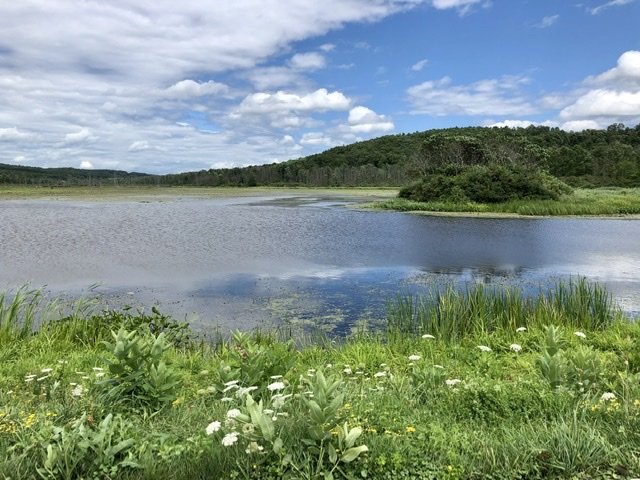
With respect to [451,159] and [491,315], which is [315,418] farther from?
[451,159]

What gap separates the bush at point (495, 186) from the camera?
144ft

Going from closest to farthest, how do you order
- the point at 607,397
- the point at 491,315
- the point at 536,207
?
the point at 607,397 → the point at 491,315 → the point at 536,207

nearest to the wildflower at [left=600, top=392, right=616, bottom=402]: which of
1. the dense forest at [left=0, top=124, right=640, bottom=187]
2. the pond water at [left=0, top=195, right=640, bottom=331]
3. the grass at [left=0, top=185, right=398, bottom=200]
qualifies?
the pond water at [left=0, top=195, right=640, bottom=331]

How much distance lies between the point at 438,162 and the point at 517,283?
61.2 metres

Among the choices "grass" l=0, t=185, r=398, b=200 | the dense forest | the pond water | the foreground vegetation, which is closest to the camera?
the foreground vegetation

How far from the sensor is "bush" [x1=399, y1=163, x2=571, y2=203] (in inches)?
1730

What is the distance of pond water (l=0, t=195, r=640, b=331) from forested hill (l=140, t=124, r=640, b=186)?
137 ft

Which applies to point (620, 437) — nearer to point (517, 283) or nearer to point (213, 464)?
point (213, 464)

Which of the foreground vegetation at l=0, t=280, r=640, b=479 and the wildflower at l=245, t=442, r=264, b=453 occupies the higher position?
the wildflower at l=245, t=442, r=264, b=453

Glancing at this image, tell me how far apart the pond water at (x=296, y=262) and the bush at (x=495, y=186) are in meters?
12.7

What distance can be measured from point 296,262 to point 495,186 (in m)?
31.4

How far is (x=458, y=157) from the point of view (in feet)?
224

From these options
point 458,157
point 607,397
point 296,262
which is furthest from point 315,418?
point 458,157

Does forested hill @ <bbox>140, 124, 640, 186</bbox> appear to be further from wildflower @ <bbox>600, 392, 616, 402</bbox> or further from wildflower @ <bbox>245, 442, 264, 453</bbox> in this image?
wildflower @ <bbox>245, 442, 264, 453</bbox>
